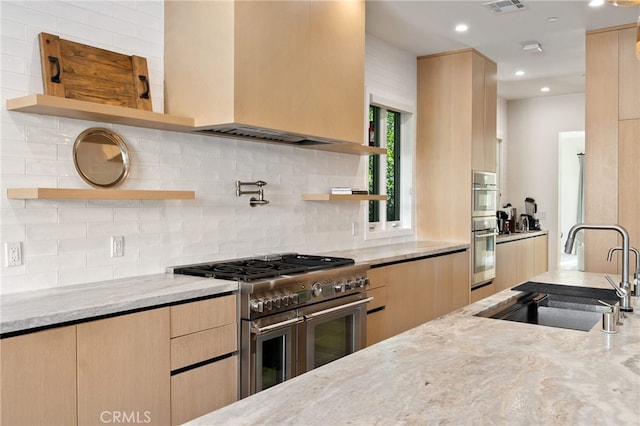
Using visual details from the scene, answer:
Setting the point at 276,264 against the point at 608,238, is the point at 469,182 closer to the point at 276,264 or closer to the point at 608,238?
the point at 608,238

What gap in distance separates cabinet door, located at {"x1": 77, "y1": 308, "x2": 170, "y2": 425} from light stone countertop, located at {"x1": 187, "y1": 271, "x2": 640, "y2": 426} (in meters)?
1.18

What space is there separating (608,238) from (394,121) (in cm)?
228

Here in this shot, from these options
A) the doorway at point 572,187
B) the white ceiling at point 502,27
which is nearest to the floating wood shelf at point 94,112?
the white ceiling at point 502,27

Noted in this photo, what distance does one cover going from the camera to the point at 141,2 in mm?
3047

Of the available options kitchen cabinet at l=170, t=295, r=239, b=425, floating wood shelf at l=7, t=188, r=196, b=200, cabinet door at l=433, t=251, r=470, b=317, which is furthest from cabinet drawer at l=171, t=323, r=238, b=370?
cabinet door at l=433, t=251, r=470, b=317

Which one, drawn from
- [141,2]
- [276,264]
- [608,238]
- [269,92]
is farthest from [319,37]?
[608,238]

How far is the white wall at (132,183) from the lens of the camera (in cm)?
249

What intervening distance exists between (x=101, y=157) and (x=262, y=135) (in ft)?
3.47

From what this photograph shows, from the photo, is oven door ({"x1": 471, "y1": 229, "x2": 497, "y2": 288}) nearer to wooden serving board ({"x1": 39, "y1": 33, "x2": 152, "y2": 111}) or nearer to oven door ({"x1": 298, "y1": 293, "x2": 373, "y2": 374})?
oven door ({"x1": 298, "y1": 293, "x2": 373, "y2": 374})

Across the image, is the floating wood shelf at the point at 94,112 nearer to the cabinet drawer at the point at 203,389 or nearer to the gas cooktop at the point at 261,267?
the gas cooktop at the point at 261,267

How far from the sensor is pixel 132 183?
9.70 feet

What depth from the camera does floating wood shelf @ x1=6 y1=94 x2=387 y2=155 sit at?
234cm

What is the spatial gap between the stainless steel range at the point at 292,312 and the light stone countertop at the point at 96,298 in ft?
0.55

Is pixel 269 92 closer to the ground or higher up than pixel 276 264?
higher up
